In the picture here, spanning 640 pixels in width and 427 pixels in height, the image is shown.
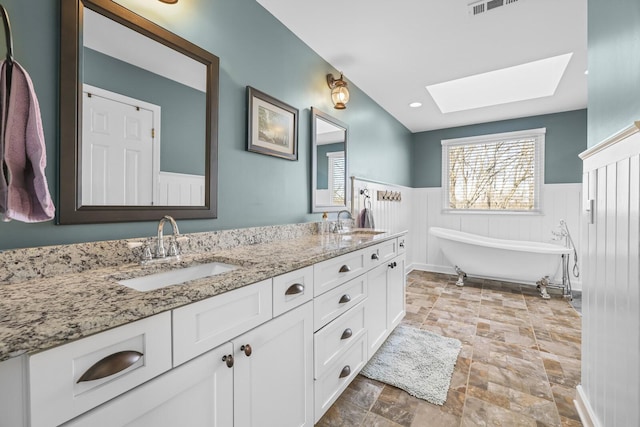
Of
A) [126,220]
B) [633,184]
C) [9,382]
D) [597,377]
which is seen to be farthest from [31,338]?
[597,377]

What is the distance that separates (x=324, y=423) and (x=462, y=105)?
12.8 feet

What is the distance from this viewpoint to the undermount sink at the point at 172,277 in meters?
1.04

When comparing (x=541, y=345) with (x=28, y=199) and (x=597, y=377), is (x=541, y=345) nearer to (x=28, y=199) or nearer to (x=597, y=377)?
(x=597, y=377)

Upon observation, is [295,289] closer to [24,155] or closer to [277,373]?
[277,373]

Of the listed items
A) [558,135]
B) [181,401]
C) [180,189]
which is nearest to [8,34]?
[180,189]

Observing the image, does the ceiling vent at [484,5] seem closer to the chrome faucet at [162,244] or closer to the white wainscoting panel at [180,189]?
the white wainscoting panel at [180,189]

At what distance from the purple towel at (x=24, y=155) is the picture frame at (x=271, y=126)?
1065mm

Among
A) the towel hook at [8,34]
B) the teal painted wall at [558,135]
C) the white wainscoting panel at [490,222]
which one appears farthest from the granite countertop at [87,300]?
the teal painted wall at [558,135]

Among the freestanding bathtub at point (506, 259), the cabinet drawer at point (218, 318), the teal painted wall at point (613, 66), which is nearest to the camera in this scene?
the cabinet drawer at point (218, 318)

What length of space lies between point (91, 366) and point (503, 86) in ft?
13.4

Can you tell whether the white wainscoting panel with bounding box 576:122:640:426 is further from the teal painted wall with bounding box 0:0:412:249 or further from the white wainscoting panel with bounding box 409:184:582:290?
the white wainscoting panel with bounding box 409:184:582:290

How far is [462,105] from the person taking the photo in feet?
12.5

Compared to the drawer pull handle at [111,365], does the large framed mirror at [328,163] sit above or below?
above

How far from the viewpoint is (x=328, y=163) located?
258 centimetres
